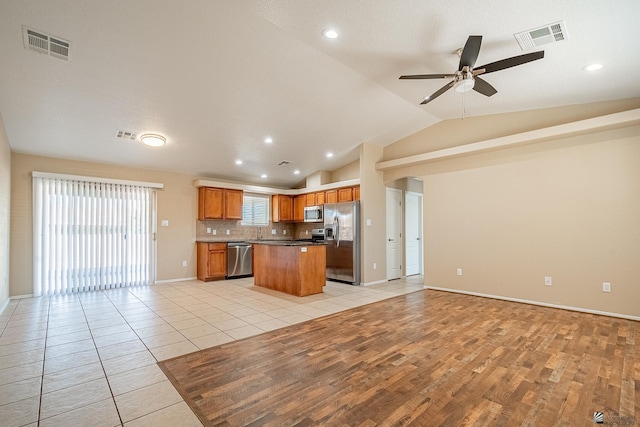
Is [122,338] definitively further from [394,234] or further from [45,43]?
[394,234]

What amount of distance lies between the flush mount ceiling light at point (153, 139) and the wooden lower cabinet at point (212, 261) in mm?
2495

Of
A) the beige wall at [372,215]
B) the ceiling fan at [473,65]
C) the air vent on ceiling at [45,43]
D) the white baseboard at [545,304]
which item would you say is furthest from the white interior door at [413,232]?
the air vent on ceiling at [45,43]

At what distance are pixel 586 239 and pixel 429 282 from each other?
252 cm

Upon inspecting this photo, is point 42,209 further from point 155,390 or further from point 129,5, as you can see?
point 155,390

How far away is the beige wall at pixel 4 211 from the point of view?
409cm

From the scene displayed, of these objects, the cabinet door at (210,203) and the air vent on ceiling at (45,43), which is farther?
the cabinet door at (210,203)

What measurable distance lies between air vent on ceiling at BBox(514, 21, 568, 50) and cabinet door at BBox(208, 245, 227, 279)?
20.8 feet

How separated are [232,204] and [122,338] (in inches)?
173

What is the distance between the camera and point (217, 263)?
677 cm

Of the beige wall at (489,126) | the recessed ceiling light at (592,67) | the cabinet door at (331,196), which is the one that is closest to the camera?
the recessed ceiling light at (592,67)

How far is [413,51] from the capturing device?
329 cm

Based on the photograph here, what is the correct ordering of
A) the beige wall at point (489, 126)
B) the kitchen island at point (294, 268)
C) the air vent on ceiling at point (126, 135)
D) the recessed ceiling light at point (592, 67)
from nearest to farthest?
the recessed ceiling light at point (592, 67), the beige wall at point (489, 126), the air vent on ceiling at point (126, 135), the kitchen island at point (294, 268)

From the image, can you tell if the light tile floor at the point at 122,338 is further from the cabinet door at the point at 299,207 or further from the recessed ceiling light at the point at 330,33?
the recessed ceiling light at the point at 330,33

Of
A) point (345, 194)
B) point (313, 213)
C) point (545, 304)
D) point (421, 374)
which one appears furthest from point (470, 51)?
point (313, 213)
